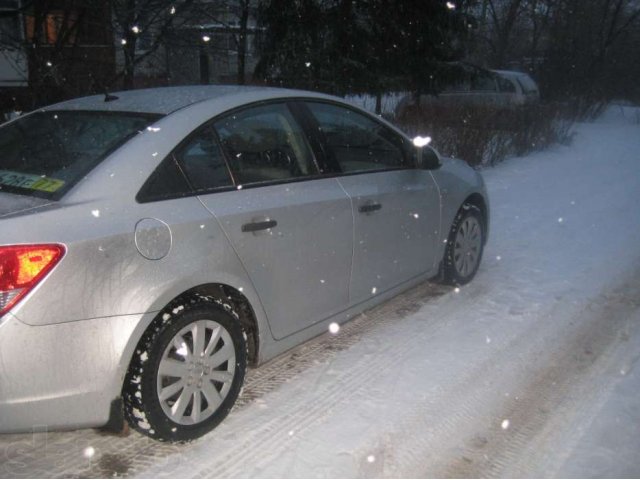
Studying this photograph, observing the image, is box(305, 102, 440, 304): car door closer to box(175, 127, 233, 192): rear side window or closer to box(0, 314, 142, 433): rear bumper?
box(175, 127, 233, 192): rear side window

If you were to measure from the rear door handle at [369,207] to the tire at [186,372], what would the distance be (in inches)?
44.7

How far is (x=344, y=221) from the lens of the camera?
3648 mm

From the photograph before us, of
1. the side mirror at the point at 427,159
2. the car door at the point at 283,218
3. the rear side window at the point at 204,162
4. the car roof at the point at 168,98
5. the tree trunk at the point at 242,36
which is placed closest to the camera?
the rear side window at the point at 204,162

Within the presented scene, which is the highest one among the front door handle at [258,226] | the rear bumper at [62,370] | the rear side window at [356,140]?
the rear side window at [356,140]

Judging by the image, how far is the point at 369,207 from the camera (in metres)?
3.85

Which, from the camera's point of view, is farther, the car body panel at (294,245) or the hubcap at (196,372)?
the car body panel at (294,245)

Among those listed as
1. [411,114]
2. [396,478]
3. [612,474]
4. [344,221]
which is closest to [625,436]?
[612,474]

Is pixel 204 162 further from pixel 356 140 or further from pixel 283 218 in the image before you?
pixel 356 140

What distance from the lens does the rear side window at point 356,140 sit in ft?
12.6

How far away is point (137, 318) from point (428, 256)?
2496 millimetres

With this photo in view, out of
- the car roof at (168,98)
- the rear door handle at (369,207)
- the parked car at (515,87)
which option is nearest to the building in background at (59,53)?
the car roof at (168,98)

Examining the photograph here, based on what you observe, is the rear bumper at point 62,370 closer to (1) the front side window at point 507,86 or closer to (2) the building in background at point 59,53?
(2) the building in background at point 59,53

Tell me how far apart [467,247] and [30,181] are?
342 cm

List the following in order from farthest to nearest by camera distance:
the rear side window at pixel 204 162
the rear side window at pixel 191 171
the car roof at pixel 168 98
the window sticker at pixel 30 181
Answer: the car roof at pixel 168 98 < the rear side window at pixel 204 162 < the rear side window at pixel 191 171 < the window sticker at pixel 30 181
